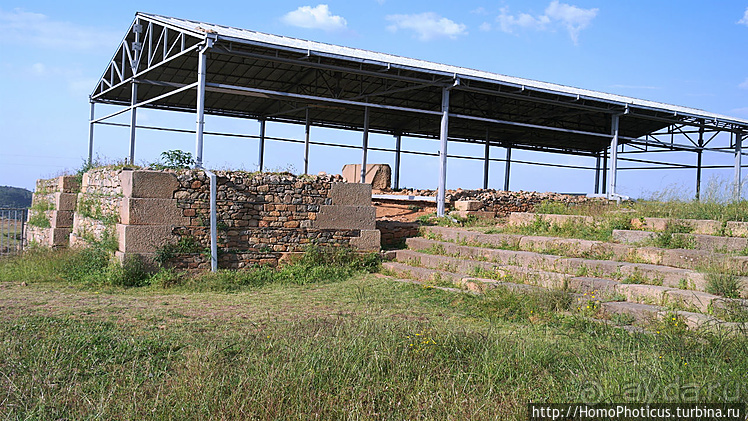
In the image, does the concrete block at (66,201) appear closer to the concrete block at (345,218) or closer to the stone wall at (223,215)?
the stone wall at (223,215)

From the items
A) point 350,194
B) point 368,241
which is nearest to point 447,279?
point 368,241

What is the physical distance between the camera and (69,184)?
44.8 feet

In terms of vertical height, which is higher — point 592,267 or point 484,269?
point 592,267

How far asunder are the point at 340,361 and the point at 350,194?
23.4 feet

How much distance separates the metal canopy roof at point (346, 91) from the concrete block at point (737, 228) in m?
7.82

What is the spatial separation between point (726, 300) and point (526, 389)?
10.6 ft

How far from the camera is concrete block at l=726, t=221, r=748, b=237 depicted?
8.26 metres

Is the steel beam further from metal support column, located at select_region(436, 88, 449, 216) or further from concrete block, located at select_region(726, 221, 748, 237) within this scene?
concrete block, located at select_region(726, 221, 748, 237)

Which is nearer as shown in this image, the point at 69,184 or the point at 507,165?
the point at 69,184

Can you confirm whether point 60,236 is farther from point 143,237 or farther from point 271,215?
point 271,215

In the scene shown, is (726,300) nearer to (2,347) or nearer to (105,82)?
(2,347)

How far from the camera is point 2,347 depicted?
5246 millimetres

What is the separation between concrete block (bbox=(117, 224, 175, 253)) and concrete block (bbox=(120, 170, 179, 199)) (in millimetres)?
558

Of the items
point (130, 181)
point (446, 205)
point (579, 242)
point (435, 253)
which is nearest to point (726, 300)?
point (579, 242)
